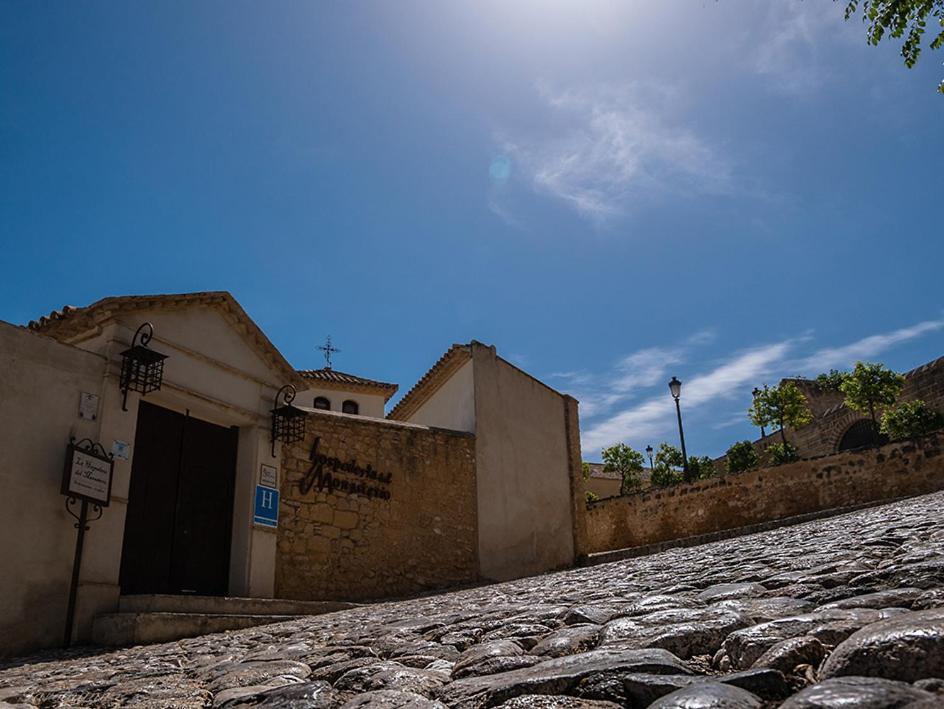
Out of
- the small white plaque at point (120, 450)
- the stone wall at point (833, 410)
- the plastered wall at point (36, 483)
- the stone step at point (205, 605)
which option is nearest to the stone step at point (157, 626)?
the stone step at point (205, 605)

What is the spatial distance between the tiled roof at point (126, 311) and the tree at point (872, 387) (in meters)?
23.7

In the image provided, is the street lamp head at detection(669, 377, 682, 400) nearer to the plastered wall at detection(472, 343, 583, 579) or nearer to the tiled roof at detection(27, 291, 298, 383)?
the plastered wall at detection(472, 343, 583, 579)

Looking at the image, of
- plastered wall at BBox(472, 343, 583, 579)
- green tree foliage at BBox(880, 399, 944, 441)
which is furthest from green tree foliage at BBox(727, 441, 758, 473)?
plastered wall at BBox(472, 343, 583, 579)

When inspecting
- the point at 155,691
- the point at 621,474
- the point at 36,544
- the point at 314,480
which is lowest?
the point at 155,691

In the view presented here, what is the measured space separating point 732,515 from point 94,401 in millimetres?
15069

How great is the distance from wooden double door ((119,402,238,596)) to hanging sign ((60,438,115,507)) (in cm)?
90

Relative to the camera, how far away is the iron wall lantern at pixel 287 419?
10688 millimetres

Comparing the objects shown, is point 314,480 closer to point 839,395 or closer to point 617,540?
point 617,540

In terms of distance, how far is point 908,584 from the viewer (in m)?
2.87

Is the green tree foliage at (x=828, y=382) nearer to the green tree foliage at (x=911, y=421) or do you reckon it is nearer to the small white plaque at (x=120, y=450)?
the green tree foliage at (x=911, y=421)

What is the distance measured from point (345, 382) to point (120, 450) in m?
14.0

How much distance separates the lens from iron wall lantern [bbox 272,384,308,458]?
10688 millimetres

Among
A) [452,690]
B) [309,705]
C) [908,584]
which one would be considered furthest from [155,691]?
[908,584]

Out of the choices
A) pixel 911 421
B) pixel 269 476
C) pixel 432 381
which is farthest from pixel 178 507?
pixel 911 421
